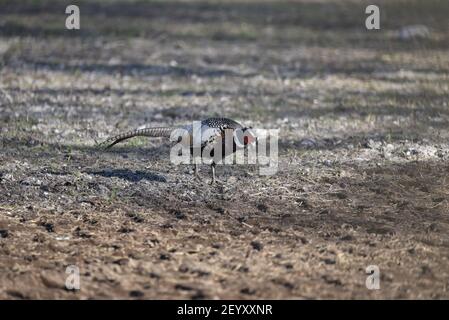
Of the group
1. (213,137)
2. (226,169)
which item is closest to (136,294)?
(213,137)

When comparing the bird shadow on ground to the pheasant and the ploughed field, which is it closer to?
the ploughed field

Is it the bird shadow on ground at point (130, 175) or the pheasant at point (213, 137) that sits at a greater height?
the pheasant at point (213, 137)

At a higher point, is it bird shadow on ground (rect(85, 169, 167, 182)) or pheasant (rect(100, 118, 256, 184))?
pheasant (rect(100, 118, 256, 184))

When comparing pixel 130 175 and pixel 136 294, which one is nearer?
pixel 136 294

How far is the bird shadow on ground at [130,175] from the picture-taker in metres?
7.23

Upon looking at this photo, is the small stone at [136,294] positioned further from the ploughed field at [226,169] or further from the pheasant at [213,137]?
the pheasant at [213,137]

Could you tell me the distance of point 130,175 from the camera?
287 inches

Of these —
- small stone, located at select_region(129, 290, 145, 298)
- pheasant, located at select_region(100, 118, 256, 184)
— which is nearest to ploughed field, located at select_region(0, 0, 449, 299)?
small stone, located at select_region(129, 290, 145, 298)

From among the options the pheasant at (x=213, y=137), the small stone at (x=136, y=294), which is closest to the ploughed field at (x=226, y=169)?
the small stone at (x=136, y=294)

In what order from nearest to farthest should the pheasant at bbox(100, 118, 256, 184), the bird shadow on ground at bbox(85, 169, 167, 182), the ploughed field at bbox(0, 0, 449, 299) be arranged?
the ploughed field at bbox(0, 0, 449, 299) < the pheasant at bbox(100, 118, 256, 184) < the bird shadow on ground at bbox(85, 169, 167, 182)

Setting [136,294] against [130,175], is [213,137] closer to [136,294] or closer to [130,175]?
[130,175]

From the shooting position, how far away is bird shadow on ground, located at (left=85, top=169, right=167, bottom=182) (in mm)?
7227

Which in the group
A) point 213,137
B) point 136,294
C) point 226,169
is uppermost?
point 213,137
